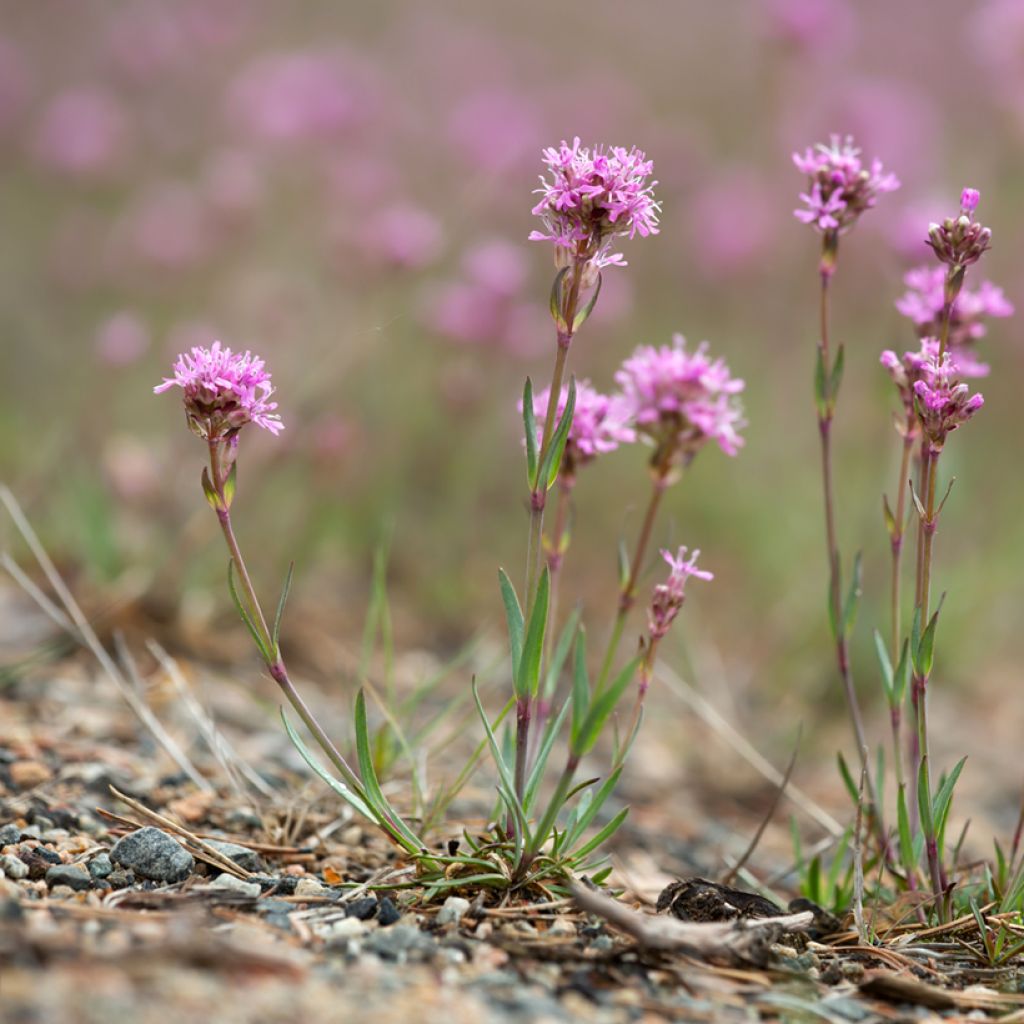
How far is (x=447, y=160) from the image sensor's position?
6734 millimetres

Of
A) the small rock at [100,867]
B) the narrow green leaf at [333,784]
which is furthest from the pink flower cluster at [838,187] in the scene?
the small rock at [100,867]

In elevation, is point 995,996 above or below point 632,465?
below

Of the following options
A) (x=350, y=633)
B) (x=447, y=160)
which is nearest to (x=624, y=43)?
(x=447, y=160)

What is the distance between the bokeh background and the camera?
3.75 metres

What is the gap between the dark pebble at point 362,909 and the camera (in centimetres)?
167

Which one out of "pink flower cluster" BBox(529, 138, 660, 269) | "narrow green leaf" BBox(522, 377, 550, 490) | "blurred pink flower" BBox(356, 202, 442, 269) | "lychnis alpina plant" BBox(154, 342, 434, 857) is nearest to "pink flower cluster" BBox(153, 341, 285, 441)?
"lychnis alpina plant" BBox(154, 342, 434, 857)

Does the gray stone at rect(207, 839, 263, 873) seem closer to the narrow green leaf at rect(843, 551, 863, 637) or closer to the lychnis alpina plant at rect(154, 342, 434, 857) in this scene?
the lychnis alpina plant at rect(154, 342, 434, 857)

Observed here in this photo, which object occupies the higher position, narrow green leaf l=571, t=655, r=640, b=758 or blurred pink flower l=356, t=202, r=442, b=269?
blurred pink flower l=356, t=202, r=442, b=269

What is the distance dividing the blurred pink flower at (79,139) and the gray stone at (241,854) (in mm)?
3997

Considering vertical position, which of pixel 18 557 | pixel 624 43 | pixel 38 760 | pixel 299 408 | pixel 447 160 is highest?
pixel 624 43

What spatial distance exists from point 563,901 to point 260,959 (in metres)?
0.52

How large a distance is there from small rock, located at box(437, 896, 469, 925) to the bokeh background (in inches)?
48.2

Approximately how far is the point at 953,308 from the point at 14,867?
72.1 inches

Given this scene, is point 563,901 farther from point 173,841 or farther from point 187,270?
point 187,270
